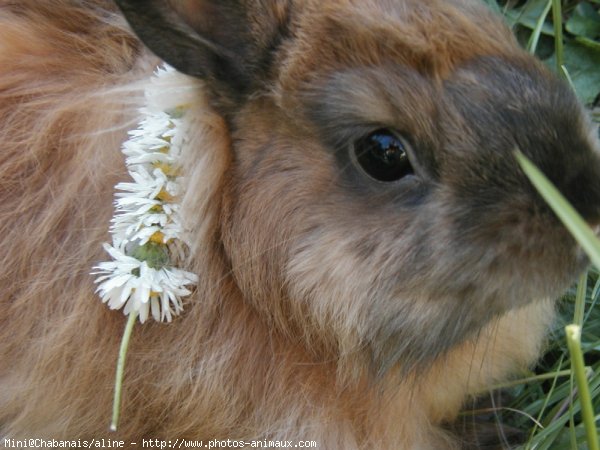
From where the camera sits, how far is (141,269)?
2133 mm

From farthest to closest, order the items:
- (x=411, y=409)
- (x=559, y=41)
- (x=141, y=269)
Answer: (x=559, y=41), (x=411, y=409), (x=141, y=269)

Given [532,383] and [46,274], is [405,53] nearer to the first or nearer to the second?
[46,274]

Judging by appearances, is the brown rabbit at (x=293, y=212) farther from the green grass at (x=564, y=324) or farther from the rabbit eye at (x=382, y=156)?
the green grass at (x=564, y=324)

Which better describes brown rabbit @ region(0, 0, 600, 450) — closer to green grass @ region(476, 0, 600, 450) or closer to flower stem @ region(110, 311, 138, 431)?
flower stem @ region(110, 311, 138, 431)

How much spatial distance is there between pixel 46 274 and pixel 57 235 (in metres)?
0.12

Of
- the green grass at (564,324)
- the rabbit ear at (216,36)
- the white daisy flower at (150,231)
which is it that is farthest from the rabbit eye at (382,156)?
the green grass at (564,324)

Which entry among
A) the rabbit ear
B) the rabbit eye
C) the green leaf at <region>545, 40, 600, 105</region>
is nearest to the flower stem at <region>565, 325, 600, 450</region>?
the rabbit eye

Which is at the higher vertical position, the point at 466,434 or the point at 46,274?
the point at 46,274

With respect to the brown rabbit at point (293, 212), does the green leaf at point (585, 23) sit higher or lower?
higher

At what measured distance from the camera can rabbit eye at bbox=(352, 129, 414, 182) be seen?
1.91 metres

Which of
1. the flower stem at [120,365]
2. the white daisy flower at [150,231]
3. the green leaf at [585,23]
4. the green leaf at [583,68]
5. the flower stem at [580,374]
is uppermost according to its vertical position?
the green leaf at [585,23]

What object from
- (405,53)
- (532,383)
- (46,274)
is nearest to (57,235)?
(46,274)

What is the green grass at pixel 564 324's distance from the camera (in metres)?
2.70

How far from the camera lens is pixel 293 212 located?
2039 millimetres
